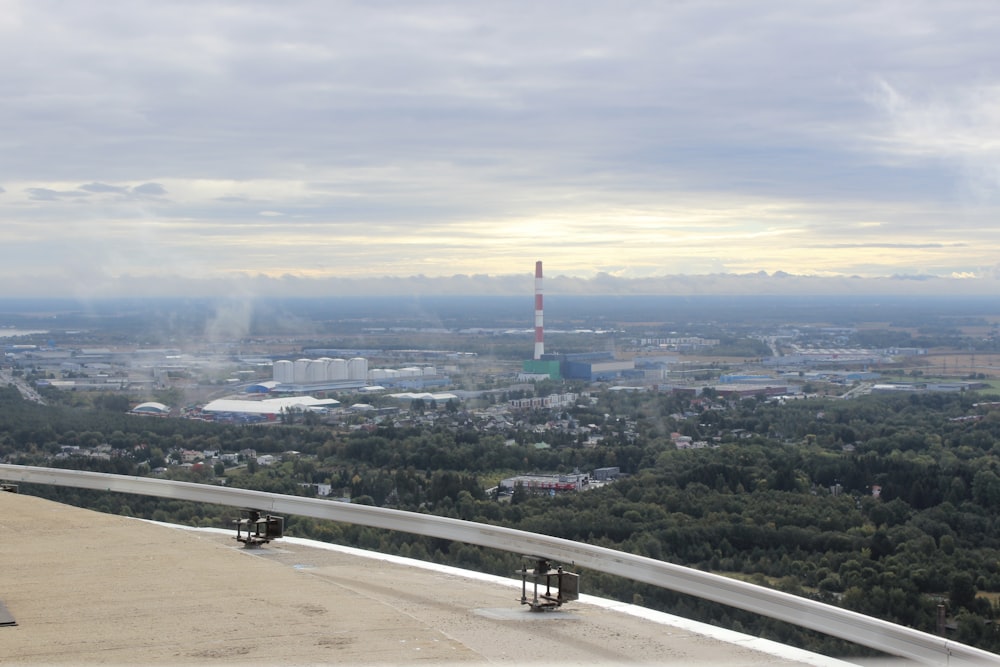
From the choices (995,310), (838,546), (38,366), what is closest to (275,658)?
(838,546)

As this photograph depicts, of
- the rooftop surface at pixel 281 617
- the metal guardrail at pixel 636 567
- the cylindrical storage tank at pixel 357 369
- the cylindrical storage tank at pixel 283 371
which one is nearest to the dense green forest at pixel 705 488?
the metal guardrail at pixel 636 567

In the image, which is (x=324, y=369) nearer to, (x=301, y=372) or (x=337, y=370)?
(x=337, y=370)

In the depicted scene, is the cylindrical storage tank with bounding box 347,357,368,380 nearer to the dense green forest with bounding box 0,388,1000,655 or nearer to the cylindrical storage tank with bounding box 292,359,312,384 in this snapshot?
the cylindrical storage tank with bounding box 292,359,312,384

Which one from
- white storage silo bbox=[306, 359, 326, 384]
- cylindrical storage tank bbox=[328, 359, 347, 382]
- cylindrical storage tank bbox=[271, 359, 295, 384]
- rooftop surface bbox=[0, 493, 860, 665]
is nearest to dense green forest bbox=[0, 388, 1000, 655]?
rooftop surface bbox=[0, 493, 860, 665]

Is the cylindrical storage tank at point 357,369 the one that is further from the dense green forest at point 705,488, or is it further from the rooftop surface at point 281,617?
the rooftop surface at point 281,617

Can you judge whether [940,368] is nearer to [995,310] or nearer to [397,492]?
[995,310]

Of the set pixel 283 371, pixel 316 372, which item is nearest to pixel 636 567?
pixel 283 371
